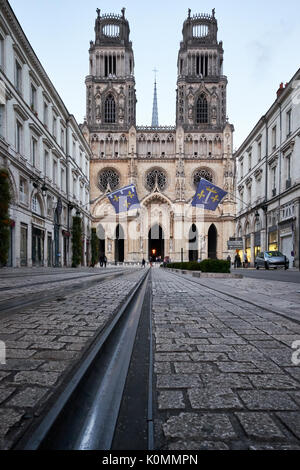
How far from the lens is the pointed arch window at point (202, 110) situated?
162 ft

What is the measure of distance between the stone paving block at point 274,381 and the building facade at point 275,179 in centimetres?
1815

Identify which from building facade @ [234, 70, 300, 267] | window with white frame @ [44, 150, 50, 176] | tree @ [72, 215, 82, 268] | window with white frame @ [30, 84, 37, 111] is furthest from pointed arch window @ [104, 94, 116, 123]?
window with white frame @ [30, 84, 37, 111]

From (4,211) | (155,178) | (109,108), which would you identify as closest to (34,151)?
(4,211)

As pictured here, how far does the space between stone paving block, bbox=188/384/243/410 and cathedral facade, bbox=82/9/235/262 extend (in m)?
43.5

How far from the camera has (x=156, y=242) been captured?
5819 cm

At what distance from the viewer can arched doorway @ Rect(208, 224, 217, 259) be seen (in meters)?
48.5

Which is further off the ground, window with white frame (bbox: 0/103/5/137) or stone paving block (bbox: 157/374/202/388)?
window with white frame (bbox: 0/103/5/137)

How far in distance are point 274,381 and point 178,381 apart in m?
0.43

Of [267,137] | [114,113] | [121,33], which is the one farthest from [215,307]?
[121,33]

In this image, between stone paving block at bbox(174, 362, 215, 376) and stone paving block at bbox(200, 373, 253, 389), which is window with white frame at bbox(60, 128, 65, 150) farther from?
stone paving block at bbox(200, 373, 253, 389)

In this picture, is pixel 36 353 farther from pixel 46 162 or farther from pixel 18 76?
pixel 46 162

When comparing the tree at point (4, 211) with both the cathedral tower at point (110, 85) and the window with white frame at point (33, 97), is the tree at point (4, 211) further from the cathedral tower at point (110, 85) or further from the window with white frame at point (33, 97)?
the cathedral tower at point (110, 85)

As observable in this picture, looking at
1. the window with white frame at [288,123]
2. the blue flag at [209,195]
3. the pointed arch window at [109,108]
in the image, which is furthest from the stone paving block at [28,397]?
the pointed arch window at [109,108]

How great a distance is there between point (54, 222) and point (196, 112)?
35.0 metres
